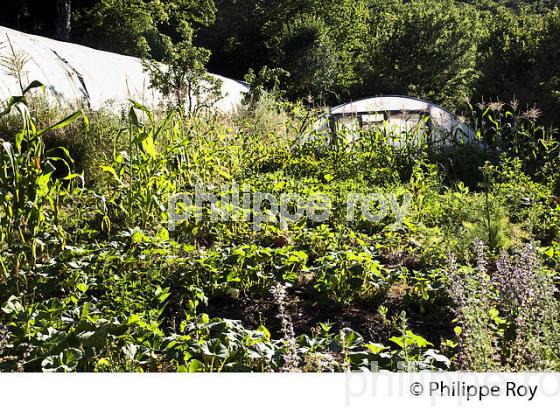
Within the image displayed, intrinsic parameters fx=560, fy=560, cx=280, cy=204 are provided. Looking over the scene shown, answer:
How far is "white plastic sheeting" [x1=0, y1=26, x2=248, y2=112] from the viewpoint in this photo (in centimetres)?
771

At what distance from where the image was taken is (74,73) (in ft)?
28.5

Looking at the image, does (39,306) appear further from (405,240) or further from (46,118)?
(46,118)

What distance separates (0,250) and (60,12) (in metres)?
18.6

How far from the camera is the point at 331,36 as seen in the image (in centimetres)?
2375

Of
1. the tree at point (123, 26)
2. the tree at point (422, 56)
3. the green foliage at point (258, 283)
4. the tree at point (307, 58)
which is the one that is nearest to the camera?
the green foliage at point (258, 283)

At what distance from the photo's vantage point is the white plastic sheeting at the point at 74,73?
7.71 m

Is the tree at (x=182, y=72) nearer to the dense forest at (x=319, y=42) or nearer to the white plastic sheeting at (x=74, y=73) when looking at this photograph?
the white plastic sheeting at (x=74, y=73)

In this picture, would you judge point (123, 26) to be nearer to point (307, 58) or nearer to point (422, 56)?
point (307, 58)

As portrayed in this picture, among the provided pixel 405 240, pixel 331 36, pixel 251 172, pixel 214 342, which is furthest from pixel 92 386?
pixel 331 36

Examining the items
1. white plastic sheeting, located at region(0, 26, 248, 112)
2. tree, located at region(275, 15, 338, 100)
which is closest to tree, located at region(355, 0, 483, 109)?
Answer: tree, located at region(275, 15, 338, 100)

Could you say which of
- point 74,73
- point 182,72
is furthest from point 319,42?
point 74,73

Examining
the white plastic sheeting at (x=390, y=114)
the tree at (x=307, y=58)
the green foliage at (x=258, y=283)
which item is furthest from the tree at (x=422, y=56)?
the green foliage at (x=258, y=283)

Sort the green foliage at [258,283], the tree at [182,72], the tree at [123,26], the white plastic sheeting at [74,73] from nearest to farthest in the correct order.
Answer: the green foliage at [258,283], the white plastic sheeting at [74,73], the tree at [182,72], the tree at [123,26]

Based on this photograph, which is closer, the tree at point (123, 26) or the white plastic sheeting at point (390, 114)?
the white plastic sheeting at point (390, 114)
